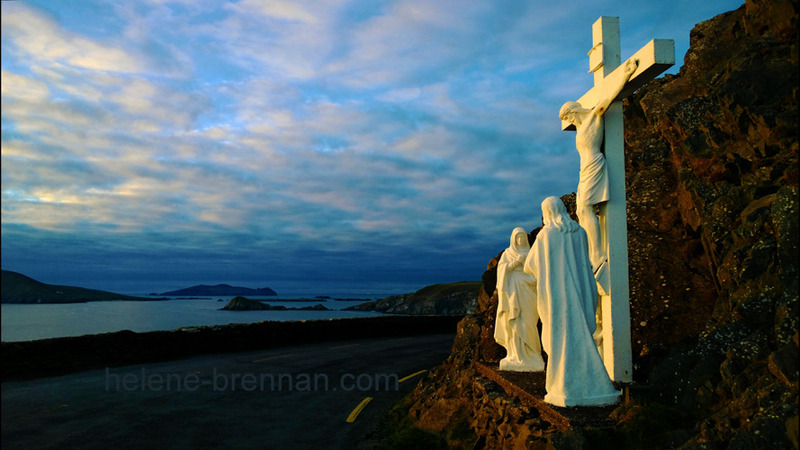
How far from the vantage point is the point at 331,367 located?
48.0 ft

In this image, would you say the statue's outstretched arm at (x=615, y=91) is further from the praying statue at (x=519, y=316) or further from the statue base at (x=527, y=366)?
the statue base at (x=527, y=366)

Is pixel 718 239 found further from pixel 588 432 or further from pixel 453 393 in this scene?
pixel 453 393

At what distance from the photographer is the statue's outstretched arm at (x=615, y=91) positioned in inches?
265

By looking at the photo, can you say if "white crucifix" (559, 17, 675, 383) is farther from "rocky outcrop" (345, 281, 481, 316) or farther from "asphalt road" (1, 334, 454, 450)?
"rocky outcrop" (345, 281, 481, 316)

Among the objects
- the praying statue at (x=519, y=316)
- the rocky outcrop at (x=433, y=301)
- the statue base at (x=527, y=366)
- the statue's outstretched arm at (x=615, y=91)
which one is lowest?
the rocky outcrop at (x=433, y=301)

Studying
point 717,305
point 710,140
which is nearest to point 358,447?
point 717,305

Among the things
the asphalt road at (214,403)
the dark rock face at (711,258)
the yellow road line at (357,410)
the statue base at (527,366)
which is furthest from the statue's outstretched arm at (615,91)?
the yellow road line at (357,410)

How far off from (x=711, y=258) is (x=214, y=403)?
8937 millimetres

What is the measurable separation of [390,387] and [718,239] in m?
7.90

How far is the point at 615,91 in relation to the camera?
7.04 m

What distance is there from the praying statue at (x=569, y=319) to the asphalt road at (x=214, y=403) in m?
3.84

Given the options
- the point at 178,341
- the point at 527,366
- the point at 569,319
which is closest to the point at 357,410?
the point at 527,366

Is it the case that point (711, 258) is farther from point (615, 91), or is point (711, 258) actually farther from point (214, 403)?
point (214, 403)

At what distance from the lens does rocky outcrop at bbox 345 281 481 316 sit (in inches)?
2463
